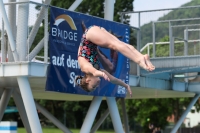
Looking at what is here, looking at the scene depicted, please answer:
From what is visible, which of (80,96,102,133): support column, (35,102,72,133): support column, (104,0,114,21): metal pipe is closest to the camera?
(80,96,102,133): support column

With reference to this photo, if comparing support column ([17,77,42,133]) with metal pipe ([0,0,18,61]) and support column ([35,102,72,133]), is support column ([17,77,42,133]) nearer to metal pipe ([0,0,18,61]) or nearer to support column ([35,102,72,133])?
metal pipe ([0,0,18,61])

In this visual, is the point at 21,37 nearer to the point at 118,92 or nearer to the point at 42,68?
the point at 42,68

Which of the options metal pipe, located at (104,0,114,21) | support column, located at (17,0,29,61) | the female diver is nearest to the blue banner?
support column, located at (17,0,29,61)

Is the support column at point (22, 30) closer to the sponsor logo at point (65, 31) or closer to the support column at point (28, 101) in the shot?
the support column at point (28, 101)

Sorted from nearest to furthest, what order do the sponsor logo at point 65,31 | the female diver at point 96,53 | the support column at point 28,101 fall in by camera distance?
the female diver at point 96,53 < the support column at point 28,101 < the sponsor logo at point 65,31

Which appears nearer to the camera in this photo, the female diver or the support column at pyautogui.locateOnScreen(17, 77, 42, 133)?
the female diver

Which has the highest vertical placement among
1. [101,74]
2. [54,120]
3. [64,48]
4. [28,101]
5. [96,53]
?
[64,48]

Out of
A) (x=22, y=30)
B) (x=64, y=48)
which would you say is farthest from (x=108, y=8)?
(x=22, y=30)

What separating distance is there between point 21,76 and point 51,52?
1156mm

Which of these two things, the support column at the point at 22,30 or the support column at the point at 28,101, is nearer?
the support column at the point at 22,30

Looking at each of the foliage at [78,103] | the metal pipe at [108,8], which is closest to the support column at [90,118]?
the metal pipe at [108,8]

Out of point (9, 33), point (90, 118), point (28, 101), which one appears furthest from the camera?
point (90, 118)

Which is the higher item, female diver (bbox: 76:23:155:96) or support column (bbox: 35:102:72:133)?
female diver (bbox: 76:23:155:96)

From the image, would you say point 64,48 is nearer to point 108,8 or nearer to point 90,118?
point 90,118
